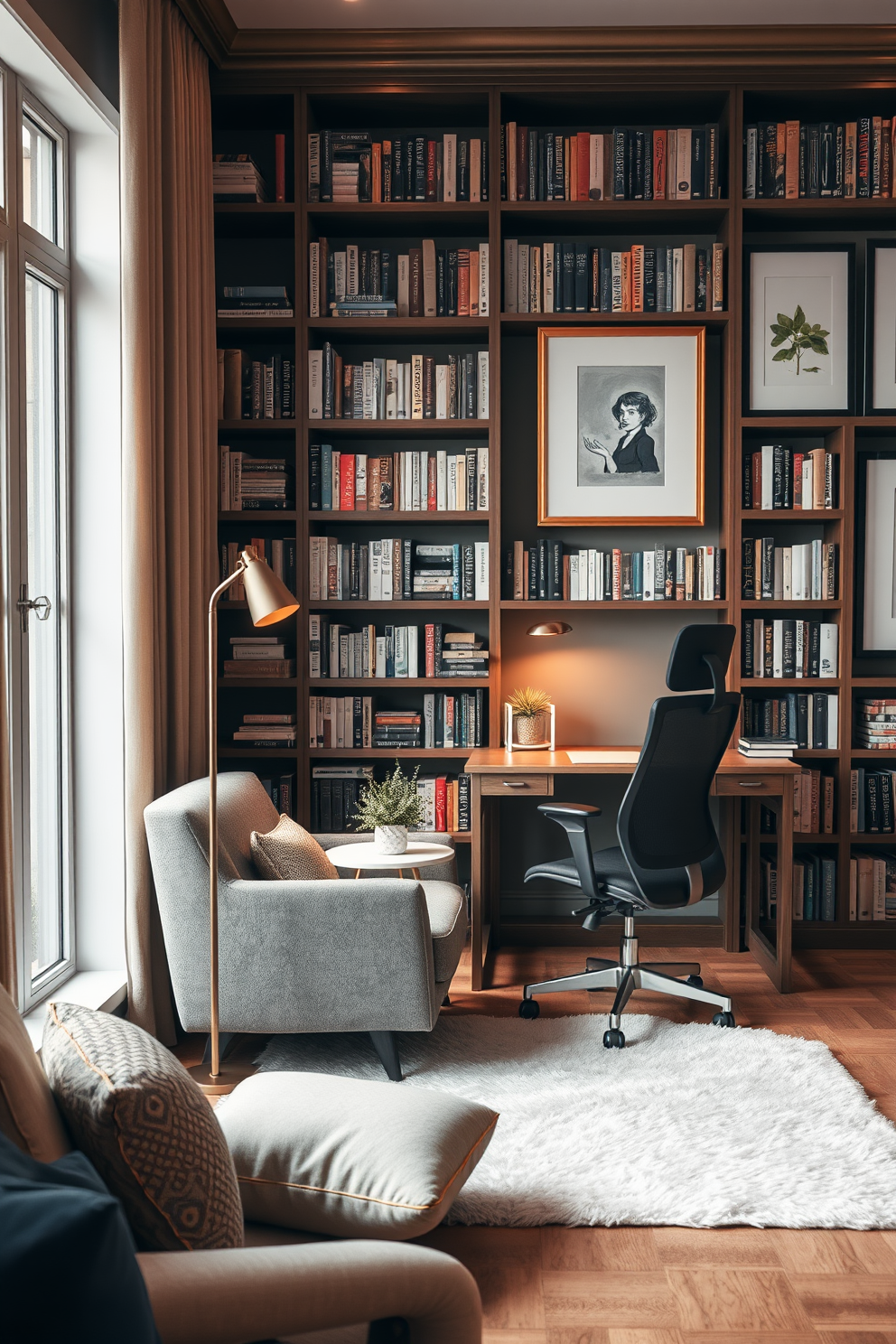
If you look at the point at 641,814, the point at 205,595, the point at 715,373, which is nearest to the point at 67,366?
the point at 205,595

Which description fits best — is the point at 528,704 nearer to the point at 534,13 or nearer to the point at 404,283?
the point at 404,283

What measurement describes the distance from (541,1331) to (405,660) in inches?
98.6

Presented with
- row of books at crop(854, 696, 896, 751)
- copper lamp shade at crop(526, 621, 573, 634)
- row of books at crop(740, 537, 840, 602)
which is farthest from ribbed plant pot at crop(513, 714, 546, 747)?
row of books at crop(854, 696, 896, 751)

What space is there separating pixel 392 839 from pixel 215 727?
2.42 feet

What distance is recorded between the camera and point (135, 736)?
2.89 meters

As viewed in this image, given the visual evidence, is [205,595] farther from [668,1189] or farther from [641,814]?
[668,1189]

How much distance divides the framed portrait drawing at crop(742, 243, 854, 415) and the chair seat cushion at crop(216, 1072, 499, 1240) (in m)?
3.01

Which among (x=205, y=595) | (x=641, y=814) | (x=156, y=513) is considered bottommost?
(x=641, y=814)

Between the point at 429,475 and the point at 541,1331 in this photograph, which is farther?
the point at 429,475

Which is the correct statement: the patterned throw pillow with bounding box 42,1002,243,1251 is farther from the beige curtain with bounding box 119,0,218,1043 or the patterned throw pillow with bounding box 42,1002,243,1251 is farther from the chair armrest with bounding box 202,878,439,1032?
the beige curtain with bounding box 119,0,218,1043

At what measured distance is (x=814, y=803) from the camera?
158 inches

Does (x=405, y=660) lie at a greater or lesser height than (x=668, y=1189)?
greater

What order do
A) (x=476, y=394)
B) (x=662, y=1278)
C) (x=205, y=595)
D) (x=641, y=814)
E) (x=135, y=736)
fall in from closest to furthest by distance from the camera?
1. (x=662, y=1278)
2. (x=135, y=736)
3. (x=641, y=814)
4. (x=205, y=595)
5. (x=476, y=394)

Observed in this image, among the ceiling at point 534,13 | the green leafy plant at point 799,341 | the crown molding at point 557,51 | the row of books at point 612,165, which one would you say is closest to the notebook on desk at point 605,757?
the green leafy plant at point 799,341
